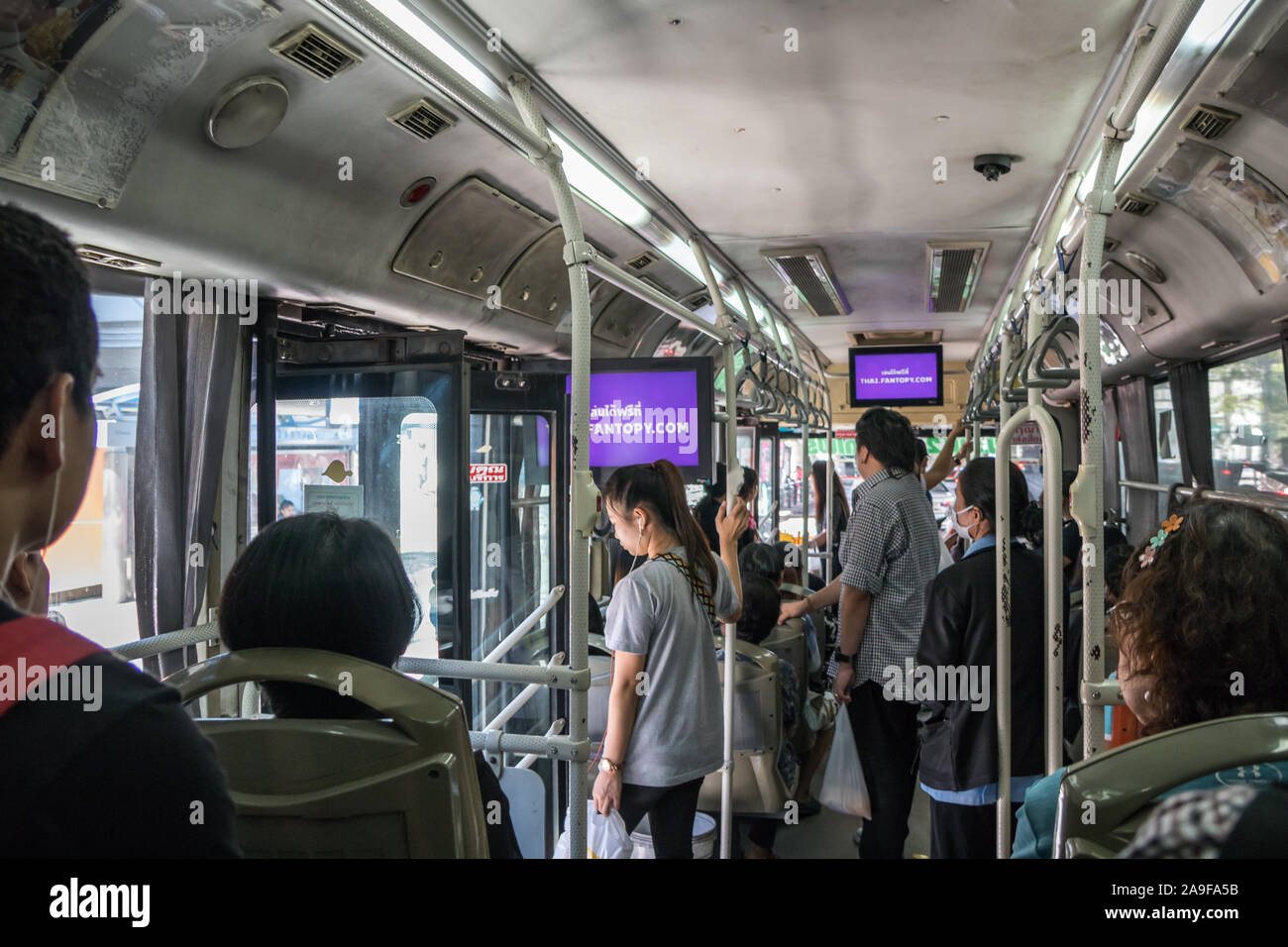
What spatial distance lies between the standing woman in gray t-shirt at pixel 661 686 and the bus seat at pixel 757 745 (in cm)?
90

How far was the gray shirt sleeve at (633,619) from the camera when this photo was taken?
2.85 meters

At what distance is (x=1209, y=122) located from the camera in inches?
135

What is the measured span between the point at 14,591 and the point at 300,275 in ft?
7.15

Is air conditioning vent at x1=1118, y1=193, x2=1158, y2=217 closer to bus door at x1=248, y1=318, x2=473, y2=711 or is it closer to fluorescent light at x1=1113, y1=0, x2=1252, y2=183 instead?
fluorescent light at x1=1113, y1=0, x2=1252, y2=183

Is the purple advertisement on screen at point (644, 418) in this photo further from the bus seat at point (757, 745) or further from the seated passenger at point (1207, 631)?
the seated passenger at point (1207, 631)

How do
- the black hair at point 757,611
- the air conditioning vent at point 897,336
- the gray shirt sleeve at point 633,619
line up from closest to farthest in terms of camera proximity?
the gray shirt sleeve at point 633,619, the black hair at point 757,611, the air conditioning vent at point 897,336

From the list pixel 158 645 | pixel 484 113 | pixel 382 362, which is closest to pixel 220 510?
pixel 382 362

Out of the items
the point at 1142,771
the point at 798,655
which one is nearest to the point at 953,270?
the point at 798,655

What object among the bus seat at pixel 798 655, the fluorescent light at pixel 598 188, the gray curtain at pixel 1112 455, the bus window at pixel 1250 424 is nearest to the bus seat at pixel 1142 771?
the fluorescent light at pixel 598 188

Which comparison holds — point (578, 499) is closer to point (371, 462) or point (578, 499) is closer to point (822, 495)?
point (371, 462)

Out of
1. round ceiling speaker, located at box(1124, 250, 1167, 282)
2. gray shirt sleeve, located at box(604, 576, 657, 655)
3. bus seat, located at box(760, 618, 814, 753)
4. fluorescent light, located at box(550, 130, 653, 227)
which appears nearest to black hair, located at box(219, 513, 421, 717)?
gray shirt sleeve, located at box(604, 576, 657, 655)

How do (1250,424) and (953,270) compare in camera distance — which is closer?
(1250,424)

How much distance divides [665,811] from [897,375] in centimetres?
590
